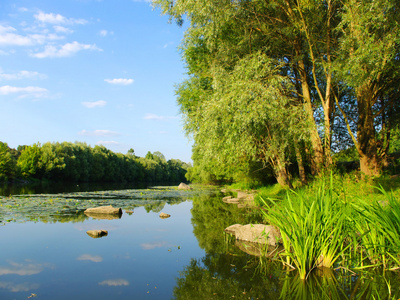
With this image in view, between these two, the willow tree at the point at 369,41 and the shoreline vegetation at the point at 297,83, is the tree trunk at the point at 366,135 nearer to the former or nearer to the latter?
the shoreline vegetation at the point at 297,83

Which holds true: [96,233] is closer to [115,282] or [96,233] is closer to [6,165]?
[115,282]

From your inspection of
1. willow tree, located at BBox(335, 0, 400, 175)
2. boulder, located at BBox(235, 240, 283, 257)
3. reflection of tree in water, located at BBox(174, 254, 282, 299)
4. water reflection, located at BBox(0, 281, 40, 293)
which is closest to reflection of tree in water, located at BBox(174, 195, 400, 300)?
reflection of tree in water, located at BBox(174, 254, 282, 299)

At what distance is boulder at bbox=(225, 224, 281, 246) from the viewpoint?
8.46 metres

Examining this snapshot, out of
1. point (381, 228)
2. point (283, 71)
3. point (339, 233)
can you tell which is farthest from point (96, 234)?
point (283, 71)

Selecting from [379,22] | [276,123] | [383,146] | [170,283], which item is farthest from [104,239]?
[383,146]

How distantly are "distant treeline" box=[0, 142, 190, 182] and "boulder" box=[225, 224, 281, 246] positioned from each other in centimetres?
4957

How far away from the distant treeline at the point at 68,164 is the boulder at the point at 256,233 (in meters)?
49.6

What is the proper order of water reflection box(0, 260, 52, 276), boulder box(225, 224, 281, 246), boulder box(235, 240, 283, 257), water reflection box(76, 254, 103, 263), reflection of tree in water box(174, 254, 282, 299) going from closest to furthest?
reflection of tree in water box(174, 254, 282, 299), water reflection box(0, 260, 52, 276), water reflection box(76, 254, 103, 263), boulder box(235, 240, 283, 257), boulder box(225, 224, 281, 246)

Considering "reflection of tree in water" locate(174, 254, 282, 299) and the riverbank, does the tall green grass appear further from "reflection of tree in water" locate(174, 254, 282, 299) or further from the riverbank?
"reflection of tree in water" locate(174, 254, 282, 299)

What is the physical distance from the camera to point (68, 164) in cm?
5944

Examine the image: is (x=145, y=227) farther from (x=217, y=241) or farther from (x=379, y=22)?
(x=379, y=22)

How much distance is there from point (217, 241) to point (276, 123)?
6.39 m

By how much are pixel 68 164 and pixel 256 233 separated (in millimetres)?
58263

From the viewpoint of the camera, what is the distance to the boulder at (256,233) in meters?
8.46
